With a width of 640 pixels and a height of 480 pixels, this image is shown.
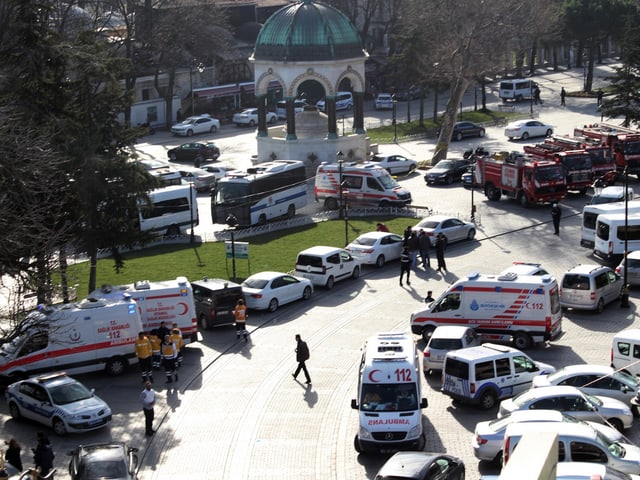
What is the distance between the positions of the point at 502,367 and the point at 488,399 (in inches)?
35.6

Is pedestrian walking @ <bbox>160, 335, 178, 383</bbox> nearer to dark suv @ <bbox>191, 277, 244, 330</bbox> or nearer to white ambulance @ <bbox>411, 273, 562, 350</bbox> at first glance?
dark suv @ <bbox>191, 277, 244, 330</bbox>

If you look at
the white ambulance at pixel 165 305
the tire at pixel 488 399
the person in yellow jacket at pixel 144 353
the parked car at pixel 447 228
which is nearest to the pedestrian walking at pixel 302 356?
the person in yellow jacket at pixel 144 353

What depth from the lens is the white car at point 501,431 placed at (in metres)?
24.4

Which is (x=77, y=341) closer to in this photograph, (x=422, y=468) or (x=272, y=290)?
(x=272, y=290)

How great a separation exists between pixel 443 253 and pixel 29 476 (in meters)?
21.5

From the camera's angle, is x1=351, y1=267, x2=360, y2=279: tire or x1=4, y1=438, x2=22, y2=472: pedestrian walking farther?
x1=351, y1=267, x2=360, y2=279: tire

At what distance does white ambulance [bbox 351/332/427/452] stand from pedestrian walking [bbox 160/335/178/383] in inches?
256

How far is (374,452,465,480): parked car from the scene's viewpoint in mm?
21828

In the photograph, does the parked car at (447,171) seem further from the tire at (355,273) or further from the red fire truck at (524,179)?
the tire at (355,273)

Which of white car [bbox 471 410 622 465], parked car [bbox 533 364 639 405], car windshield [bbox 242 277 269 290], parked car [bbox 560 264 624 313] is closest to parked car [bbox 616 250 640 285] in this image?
parked car [bbox 560 264 624 313]

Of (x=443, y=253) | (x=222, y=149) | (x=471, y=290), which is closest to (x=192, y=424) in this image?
(x=471, y=290)

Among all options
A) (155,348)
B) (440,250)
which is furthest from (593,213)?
(155,348)

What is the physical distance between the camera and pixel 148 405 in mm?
27609

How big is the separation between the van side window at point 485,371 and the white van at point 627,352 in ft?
12.1
